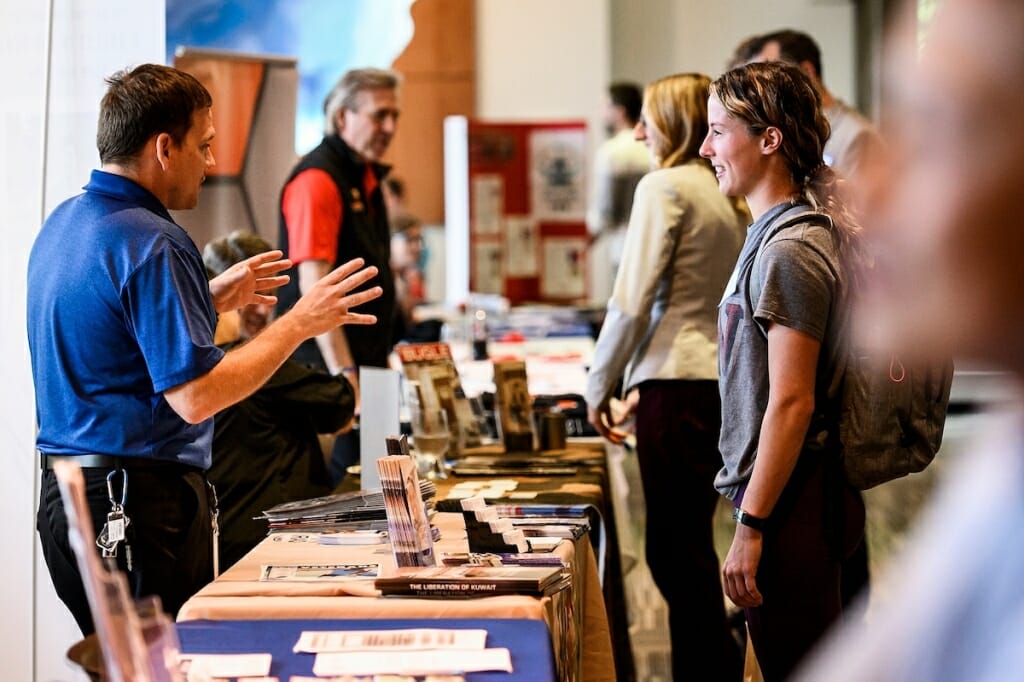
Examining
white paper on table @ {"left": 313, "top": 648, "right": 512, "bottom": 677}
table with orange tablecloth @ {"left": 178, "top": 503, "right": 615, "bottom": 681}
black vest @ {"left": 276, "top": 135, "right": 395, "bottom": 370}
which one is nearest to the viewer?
white paper on table @ {"left": 313, "top": 648, "right": 512, "bottom": 677}

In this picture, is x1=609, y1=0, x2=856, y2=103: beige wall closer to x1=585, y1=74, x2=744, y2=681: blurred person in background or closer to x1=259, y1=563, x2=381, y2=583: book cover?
x1=585, y1=74, x2=744, y2=681: blurred person in background

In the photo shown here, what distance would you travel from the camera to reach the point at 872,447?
215cm

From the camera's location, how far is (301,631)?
5.94 ft

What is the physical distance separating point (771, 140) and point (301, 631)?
1.17 m

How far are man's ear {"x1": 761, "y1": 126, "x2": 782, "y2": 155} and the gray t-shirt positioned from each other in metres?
0.11

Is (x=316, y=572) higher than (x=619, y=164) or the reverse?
the reverse

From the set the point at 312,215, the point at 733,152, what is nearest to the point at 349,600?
the point at 733,152

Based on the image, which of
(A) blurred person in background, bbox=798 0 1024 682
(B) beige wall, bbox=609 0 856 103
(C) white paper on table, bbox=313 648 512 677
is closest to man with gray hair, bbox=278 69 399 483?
(C) white paper on table, bbox=313 648 512 677

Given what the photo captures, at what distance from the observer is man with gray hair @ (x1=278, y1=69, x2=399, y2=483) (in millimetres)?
3992

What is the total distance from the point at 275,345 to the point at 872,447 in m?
1.01

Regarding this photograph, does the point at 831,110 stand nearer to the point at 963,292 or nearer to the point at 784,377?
the point at 784,377

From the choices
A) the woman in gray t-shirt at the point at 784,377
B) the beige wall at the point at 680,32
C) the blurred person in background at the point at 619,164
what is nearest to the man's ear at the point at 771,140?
the woman in gray t-shirt at the point at 784,377

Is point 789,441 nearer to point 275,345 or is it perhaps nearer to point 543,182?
point 275,345

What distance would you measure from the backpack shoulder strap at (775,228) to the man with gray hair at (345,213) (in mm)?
1922
